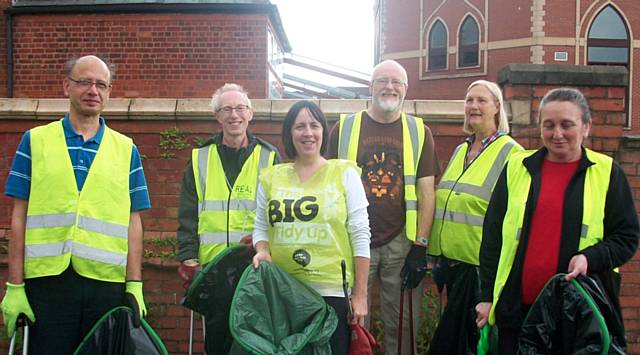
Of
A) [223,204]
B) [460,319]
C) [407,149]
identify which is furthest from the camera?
[407,149]

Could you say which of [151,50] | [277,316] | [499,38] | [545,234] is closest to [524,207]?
[545,234]

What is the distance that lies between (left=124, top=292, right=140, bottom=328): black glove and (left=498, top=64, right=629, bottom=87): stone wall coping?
3430 millimetres

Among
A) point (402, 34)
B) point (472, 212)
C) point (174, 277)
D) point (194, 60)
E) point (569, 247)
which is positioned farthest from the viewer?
point (402, 34)

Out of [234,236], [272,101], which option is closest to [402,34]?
[272,101]

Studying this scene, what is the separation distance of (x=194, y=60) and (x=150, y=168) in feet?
19.1

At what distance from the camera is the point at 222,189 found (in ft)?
12.8

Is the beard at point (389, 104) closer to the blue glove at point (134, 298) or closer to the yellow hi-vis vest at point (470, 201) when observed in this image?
the yellow hi-vis vest at point (470, 201)

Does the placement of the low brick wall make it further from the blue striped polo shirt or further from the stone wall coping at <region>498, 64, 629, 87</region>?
the blue striped polo shirt

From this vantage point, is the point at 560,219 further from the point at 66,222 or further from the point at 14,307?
the point at 14,307

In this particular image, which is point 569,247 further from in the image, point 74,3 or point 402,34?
point 402,34

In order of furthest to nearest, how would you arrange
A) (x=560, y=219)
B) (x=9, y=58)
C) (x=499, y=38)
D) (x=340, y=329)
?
1. (x=499, y=38)
2. (x=9, y=58)
3. (x=340, y=329)
4. (x=560, y=219)

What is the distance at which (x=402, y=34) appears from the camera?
2739 centimetres

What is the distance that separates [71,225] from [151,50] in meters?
8.27

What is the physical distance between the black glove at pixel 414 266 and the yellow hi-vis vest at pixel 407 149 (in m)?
0.08
